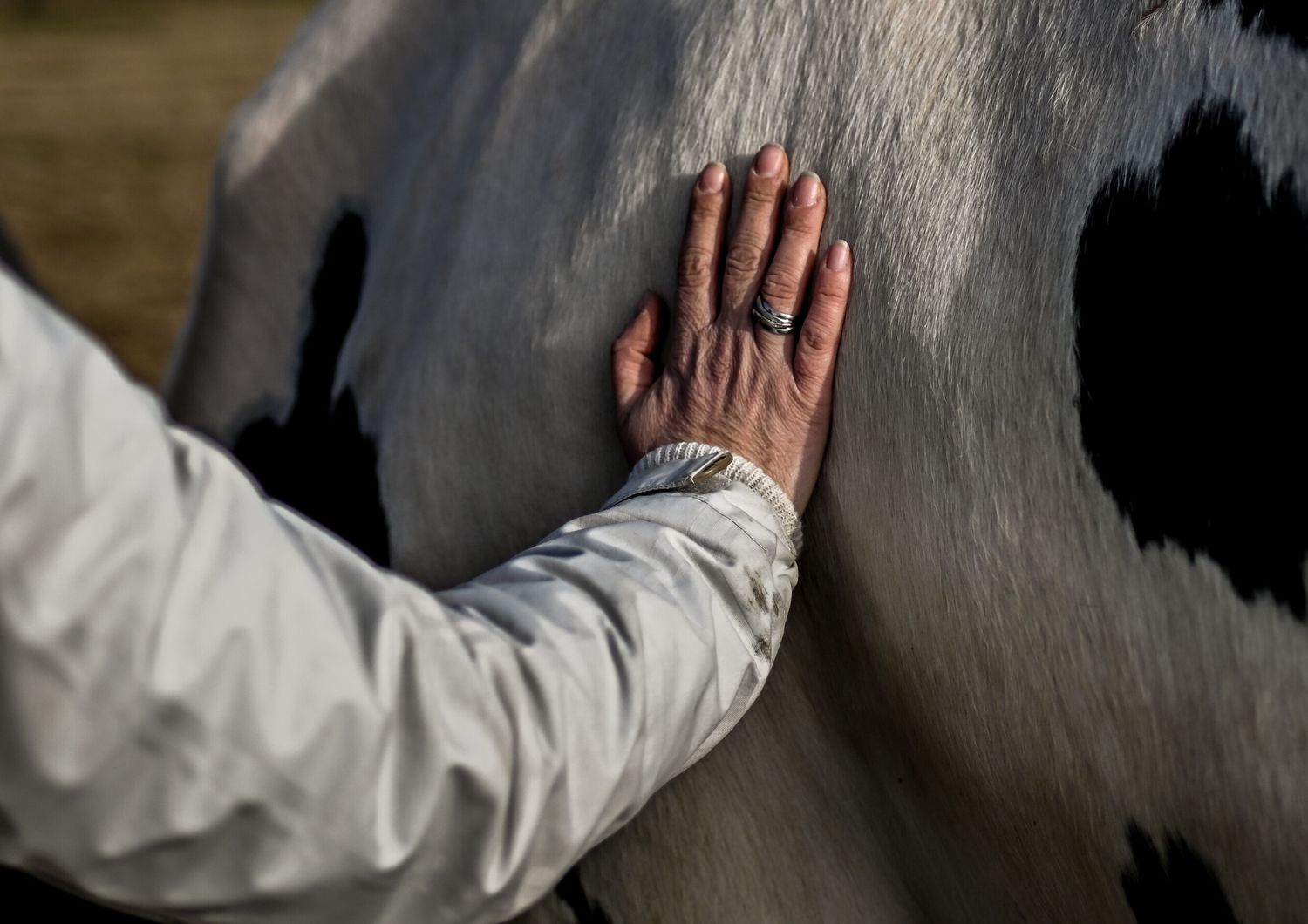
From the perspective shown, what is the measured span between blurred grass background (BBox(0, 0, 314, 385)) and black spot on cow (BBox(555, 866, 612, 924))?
6.17 feet

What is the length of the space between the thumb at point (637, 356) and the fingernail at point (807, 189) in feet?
0.56

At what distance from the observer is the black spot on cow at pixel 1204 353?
0.71 meters

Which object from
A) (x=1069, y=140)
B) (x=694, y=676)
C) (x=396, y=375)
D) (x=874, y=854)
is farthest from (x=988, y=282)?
(x=396, y=375)

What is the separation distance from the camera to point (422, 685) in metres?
0.69

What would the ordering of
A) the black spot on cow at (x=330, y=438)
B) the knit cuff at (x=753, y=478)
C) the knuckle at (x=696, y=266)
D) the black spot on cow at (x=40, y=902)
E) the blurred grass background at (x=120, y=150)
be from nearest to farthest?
the knit cuff at (x=753, y=478)
the knuckle at (x=696, y=266)
the black spot on cow at (x=330, y=438)
the black spot on cow at (x=40, y=902)
the blurred grass background at (x=120, y=150)

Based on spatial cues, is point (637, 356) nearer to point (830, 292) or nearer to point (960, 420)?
point (830, 292)

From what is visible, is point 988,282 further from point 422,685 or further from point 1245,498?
point 422,685

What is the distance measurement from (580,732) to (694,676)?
100 mm

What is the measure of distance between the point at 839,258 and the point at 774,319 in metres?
0.08

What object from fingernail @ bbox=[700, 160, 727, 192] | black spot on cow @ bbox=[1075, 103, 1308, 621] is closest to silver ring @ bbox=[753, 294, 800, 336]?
fingernail @ bbox=[700, 160, 727, 192]

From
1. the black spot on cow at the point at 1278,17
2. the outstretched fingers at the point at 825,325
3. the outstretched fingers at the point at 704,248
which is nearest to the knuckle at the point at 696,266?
the outstretched fingers at the point at 704,248

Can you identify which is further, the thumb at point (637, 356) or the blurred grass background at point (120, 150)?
the blurred grass background at point (120, 150)

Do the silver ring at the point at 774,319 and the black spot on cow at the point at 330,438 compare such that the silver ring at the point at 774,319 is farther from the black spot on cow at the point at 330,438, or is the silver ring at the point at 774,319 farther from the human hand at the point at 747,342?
the black spot on cow at the point at 330,438

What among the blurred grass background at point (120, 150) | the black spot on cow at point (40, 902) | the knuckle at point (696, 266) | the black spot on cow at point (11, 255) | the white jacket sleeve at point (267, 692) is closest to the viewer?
the white jacket sleeve at point (267, 692)
